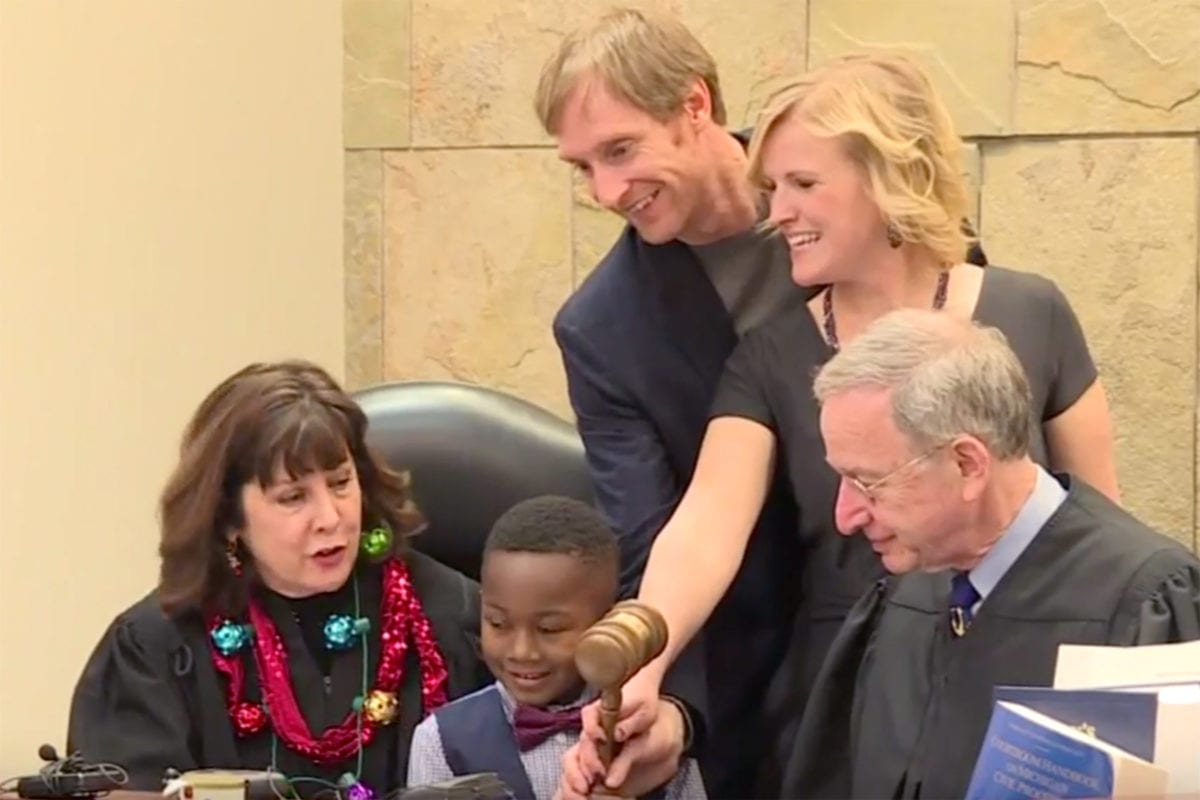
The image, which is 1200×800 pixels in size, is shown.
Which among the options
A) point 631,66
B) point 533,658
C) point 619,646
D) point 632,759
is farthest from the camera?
point 631,66

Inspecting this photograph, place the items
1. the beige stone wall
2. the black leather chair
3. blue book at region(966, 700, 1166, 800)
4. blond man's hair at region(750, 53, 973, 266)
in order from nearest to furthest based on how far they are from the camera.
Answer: blue book at region(966, 700, 1166, 800) → blond man's hair at region(750, 53, 973, 266) → the black leather chair → the beige stone wall

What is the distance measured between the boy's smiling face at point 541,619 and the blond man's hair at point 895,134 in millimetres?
564

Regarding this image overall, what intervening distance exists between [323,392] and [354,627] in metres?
0.31

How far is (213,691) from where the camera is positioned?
9.43ft

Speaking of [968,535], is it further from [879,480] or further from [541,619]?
[541,619]

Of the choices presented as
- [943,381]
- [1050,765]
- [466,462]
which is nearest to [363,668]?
[466,462]

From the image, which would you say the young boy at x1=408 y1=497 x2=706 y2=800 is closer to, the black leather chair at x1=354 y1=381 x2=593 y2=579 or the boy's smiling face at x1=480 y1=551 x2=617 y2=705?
the boy's smiling face at x1=480 y1=551 x2=617 y2=705

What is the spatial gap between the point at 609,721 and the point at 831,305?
2.47ft

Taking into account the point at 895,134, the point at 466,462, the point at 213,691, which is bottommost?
the point at 213,691

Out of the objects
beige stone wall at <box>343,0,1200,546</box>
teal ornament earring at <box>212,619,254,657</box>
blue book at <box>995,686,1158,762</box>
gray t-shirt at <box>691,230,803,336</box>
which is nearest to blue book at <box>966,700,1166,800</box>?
blue book at <box>995,686,1158,762</box>

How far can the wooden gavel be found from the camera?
6.48 ft

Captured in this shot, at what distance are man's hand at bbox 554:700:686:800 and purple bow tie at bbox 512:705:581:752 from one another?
0.11 meters

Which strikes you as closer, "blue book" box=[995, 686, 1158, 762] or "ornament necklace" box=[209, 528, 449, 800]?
"blue book" box=[995, 686, 1158, 762]

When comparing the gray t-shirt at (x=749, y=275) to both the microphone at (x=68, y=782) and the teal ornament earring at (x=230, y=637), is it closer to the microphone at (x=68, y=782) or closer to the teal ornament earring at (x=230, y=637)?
the teal ornament earring at (x=230, y=637)
